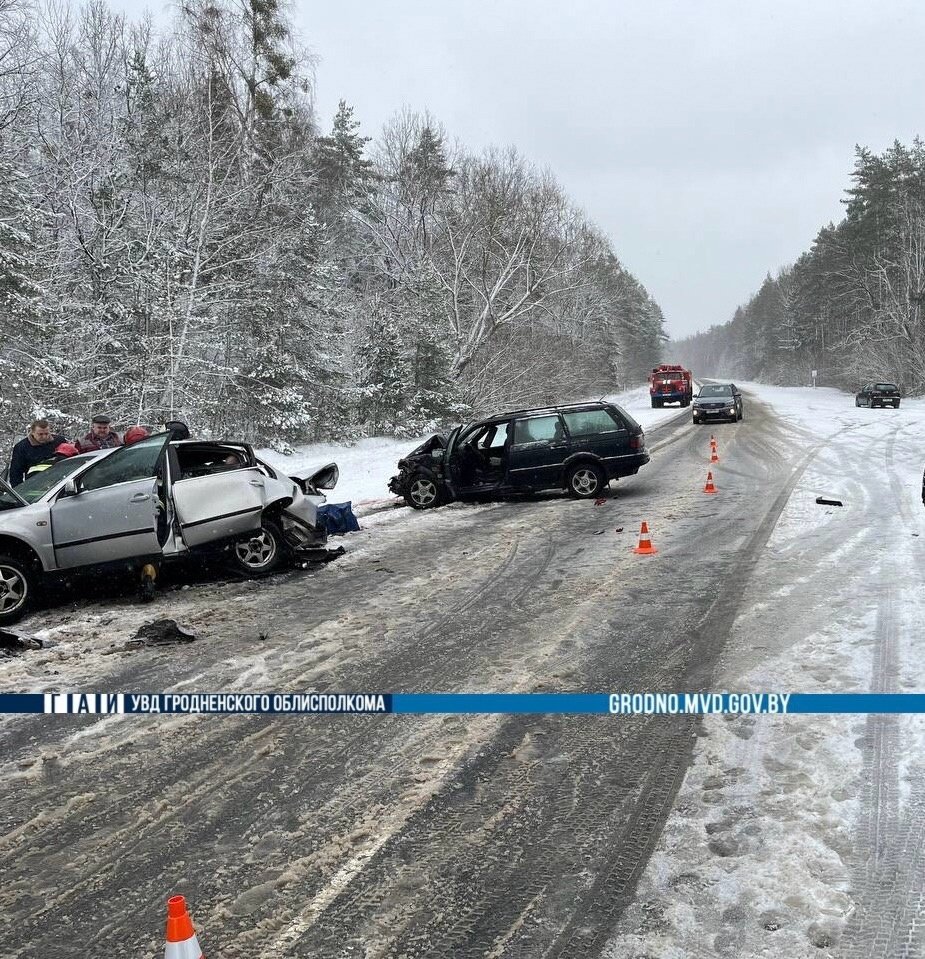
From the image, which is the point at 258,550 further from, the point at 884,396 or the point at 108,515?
the point at 884,396

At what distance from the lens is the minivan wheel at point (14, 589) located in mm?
7363

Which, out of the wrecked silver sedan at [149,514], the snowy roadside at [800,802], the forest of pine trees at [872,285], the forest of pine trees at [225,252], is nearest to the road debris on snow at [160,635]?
the wrecked silver sedan at [149,514]

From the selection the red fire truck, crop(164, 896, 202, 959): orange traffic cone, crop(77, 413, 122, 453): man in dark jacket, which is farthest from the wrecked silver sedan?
the red fire truck

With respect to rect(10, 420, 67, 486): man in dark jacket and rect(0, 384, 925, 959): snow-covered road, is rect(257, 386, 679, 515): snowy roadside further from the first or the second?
rect(0, 384, 925, 959): snow-covered road

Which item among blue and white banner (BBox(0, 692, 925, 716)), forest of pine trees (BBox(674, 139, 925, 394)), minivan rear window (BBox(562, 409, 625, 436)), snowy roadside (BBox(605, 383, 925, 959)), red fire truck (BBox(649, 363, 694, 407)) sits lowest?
snowy roadside (BBox(605, 383, 925, 959))

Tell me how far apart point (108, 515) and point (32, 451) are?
303cm

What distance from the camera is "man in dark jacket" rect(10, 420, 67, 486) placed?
10.0 metres

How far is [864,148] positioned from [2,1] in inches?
2617

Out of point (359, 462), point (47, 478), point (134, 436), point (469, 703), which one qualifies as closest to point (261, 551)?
point (134, 436)

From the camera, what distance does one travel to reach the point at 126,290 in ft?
72.3

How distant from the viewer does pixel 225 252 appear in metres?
24.9

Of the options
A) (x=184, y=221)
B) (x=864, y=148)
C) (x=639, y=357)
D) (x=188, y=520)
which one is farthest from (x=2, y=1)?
(x=639, y=357)

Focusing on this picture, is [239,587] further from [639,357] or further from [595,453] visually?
[639,357]

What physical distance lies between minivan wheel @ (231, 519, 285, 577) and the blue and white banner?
11.5 ft
